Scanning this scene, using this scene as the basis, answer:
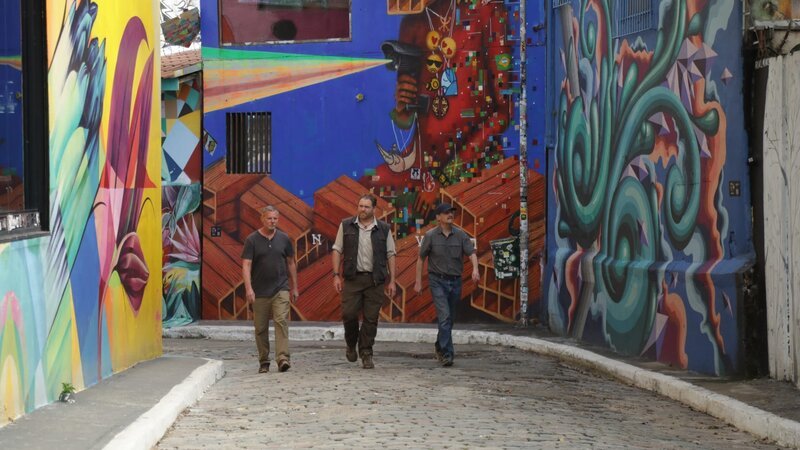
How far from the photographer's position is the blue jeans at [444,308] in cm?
1653

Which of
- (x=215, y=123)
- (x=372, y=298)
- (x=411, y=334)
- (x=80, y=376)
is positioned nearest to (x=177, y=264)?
(x=215, y=123)

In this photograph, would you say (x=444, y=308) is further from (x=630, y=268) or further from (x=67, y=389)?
(x=67, y=389)

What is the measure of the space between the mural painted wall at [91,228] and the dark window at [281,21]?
26.4 feet

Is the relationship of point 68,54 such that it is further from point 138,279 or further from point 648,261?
→ point 648,261

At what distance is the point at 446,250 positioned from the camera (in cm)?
1661

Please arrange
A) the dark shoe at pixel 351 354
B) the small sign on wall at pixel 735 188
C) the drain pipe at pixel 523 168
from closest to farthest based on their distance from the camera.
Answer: the small sign on wall at pixel 735 188, the dark shoe at pixel 351 354, the drain pipe at pixel 523 168

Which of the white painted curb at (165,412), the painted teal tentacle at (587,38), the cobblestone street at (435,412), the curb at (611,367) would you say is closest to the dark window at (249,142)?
the curb at (611,367)

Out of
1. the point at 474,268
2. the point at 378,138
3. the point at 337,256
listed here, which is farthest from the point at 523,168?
the point at 337,256

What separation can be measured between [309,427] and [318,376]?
403cm

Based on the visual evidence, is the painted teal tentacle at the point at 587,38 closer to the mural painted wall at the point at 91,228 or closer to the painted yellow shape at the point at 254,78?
the painted yellow shape at the point at 254,78

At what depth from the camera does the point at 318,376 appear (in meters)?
15.1

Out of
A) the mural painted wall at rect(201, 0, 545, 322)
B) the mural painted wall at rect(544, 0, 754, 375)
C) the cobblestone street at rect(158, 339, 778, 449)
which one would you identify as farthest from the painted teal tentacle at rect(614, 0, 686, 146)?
the mural painted wall at rect(201, 0, 545, 322)

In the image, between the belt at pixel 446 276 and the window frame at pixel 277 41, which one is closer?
the belt at pixel 446 276

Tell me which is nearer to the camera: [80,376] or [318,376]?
[80,376]
